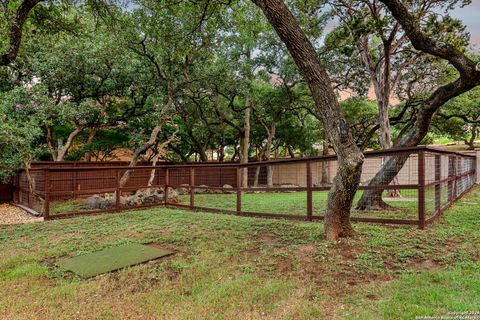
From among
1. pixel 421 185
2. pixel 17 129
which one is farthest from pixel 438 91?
pixel 17 129

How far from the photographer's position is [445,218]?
4906mm

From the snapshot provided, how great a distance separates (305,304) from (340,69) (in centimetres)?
1096

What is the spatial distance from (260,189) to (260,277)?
3.15 meters

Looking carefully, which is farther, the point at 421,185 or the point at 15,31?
the point at 421,185

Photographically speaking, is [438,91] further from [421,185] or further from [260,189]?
[260,189]

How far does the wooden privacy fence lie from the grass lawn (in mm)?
778

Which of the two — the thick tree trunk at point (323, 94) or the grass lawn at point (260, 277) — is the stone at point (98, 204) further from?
the thick tree trunk at point (323, 94)

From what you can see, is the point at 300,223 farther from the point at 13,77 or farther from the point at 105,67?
the point at 13,77

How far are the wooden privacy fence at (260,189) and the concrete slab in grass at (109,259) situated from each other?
99.4 inches

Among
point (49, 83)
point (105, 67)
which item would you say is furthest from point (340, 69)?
point (49, 83)

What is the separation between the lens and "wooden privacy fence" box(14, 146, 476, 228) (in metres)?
4.71

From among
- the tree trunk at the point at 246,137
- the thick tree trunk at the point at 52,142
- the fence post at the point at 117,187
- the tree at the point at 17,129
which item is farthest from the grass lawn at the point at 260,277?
the tree trunk at the point at 246,137

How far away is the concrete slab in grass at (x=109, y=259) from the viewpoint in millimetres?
2975

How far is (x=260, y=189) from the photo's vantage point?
5.77m
